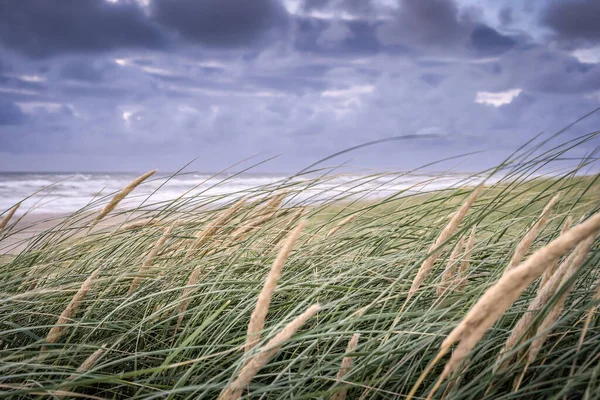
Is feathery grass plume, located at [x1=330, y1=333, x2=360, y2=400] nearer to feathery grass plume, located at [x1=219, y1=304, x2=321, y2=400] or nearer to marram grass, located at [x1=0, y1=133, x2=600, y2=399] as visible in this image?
marram grass, located at [x1=0, y1=133, x2=600, y2=399]

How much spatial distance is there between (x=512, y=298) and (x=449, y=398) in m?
0.44

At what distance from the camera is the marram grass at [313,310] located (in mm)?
1012

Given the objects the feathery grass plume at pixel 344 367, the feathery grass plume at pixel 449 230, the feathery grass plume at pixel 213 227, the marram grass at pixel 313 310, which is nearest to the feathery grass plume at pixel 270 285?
the marram grass at pixel 313 310

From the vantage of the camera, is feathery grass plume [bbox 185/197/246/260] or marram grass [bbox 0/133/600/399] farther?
feathery grass plume [bbox 185/197/246/260]

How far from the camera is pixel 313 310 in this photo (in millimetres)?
765

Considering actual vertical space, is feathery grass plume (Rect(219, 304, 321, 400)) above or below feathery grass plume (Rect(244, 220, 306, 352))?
below

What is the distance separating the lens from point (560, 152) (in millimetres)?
1859

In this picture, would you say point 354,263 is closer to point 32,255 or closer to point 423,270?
point 423,270

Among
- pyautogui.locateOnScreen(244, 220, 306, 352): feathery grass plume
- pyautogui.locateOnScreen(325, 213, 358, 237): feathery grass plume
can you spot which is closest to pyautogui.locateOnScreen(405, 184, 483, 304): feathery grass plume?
pyautogui.locateOnScreen(244, 220, 306, 352): feathery grass plume

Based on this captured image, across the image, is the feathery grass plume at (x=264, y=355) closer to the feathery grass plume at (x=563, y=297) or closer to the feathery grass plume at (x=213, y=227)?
the feathery grass plume at (x=563, y=297)

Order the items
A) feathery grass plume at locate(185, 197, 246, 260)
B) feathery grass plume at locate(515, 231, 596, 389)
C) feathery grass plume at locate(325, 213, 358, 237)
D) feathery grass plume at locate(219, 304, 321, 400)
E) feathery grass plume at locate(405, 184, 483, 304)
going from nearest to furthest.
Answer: feathery grass plume at locate(219, 304, 321, 400) < feathery grass plume at locate(515, 231, 596, 389) < feathery grass plume at locate(405, 184, 483, 304) < feathery grass plume at locate(185, 197, 246, 260) < feathery grass plume at locate(325, 213, 358, 237)

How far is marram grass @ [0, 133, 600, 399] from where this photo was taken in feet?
Result: 3.32

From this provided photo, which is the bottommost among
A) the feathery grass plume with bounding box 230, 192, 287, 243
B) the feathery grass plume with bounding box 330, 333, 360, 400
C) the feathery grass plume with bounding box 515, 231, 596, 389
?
the feathery grass plume with bounding box 330, 333, 360, 400

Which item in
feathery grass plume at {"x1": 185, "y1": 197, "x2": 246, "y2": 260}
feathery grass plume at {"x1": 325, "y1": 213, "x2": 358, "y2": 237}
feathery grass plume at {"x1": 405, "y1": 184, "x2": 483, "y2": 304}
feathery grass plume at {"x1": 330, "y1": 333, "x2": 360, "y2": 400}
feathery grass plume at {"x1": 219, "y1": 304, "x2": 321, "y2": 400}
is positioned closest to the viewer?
feathery grass plume at {"x1": 219, "y1": 304, "x2": 321, "y2": 400}
